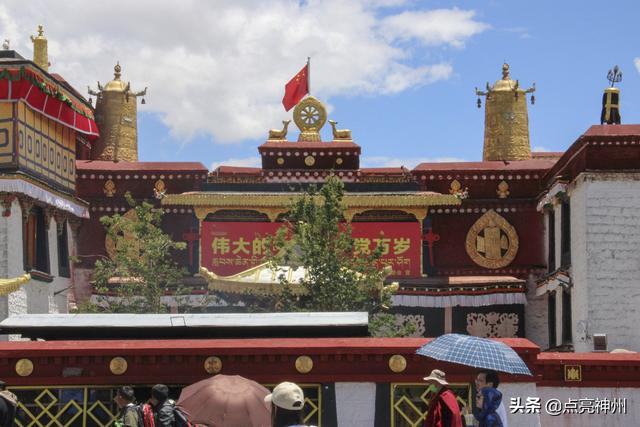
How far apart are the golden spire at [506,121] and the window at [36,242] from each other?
15.5 m

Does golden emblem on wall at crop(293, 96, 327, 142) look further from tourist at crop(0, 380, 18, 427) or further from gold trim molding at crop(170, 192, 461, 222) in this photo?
tourist at crop(0, 380, 18, 427)

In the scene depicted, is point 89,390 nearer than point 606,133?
Yes

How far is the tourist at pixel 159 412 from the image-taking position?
36.4 feet

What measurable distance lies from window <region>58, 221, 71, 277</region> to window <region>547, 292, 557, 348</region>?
45.6ft

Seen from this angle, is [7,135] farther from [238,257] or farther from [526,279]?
[526,279]

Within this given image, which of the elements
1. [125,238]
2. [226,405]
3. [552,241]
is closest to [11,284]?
[125,238]

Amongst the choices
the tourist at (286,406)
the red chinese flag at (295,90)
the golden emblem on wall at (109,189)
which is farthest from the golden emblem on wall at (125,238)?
the tourist at (286,406)

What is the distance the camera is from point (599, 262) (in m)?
26.1

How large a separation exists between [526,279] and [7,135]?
1502 cm

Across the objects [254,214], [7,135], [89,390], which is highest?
[7,135]

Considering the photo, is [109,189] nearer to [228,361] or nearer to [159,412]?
[228,361]

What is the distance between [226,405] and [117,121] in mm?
27860

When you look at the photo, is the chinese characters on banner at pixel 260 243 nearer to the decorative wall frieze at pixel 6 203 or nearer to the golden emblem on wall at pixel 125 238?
the golden emblem on wall at pixel 125 238

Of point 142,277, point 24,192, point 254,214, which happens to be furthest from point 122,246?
point 254,214
